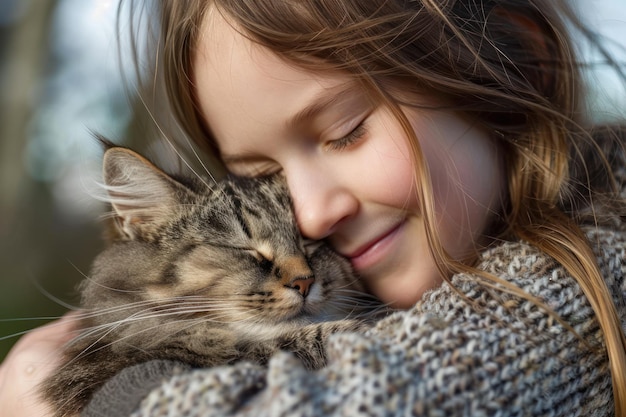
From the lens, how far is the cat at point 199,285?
1.15m

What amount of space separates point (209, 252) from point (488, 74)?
0.75m

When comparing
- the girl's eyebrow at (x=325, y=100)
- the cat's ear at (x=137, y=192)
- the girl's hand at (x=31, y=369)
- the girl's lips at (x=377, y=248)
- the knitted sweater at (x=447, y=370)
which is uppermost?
the girl's eyebrow at (x=325, y=100)

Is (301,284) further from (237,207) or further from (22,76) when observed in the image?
(22,76)

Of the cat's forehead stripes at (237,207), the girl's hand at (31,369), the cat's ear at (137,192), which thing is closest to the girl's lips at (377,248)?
the cat's forehead stripes at (237,207)

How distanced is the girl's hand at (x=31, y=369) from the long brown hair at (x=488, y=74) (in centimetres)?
67

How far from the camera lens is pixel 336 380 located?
754 mm

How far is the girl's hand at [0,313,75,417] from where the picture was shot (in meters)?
1.25

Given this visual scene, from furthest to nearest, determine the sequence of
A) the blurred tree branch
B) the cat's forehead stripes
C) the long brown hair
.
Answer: the blurred tree branch, the cat's forehead stripes, the long brown hair

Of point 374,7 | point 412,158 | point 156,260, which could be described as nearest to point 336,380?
point 412,158

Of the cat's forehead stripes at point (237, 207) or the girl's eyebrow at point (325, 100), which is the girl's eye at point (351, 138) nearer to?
the girl's eyebrow at point (325, 100)

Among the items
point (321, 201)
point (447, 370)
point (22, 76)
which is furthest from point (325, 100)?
point (22, 76)

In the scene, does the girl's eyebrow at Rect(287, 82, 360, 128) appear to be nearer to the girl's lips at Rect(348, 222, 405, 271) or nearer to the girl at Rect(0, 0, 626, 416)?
the girl at Rect(0, 0, 626, 416)

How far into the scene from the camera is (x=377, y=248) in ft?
4.23

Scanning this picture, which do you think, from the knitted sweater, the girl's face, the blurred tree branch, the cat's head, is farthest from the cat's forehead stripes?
the blurred tree branch
